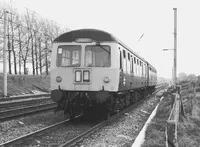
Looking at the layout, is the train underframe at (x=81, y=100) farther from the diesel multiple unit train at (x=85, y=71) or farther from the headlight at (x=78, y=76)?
the headlight at (x=78, y=76)

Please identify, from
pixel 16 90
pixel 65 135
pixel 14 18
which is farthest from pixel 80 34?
pixel 14 18

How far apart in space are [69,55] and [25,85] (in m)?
21.9

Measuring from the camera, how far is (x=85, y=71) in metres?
9.93

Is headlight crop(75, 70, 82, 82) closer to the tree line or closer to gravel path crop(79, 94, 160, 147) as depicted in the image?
gravel path crop(79, 94, 160, 147)

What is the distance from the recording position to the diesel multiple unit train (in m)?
9.77

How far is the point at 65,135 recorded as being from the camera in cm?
789

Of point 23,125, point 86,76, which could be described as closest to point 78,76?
point 86,76

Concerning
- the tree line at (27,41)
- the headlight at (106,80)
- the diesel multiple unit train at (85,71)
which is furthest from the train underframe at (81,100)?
the tree line at (27,41)

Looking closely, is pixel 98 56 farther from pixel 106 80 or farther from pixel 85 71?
pixel 106 80

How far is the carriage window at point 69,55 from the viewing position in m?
10.1

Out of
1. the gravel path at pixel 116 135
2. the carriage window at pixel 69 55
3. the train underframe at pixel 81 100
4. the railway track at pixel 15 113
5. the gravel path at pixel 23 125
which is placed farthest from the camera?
the railway track at pixel 15 113

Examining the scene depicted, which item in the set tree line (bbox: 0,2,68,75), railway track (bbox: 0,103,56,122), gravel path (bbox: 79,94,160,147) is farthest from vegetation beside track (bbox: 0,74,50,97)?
gravel path (bbox: 79,94,160,147)

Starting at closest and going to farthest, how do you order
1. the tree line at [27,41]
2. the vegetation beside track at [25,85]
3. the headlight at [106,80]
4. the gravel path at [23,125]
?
the gravel path at [23,125]
the headlight at [106,80]
the vegetation beside track at [25,85]
the tree line at [27,41]

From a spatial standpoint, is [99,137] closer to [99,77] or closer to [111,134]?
[111,134]
